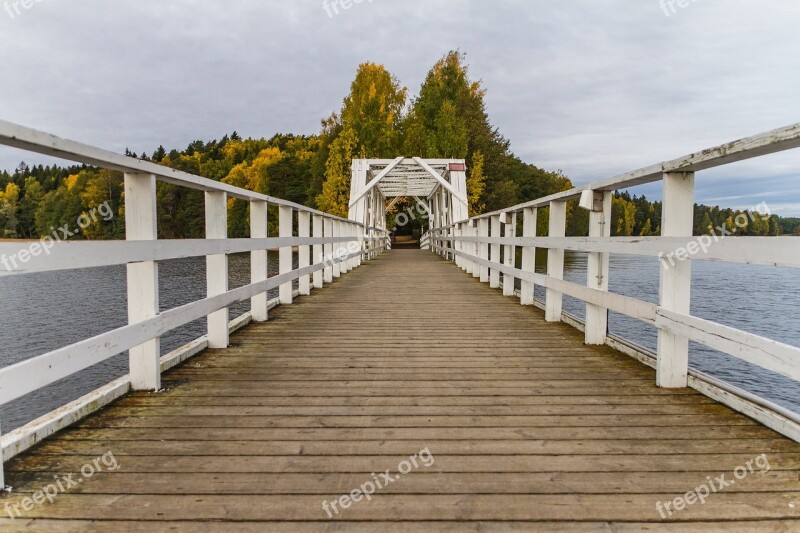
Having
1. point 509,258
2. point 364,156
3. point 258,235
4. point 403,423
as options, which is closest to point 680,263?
point 403,423

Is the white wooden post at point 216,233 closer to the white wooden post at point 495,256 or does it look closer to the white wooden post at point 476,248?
the white wooden post at point 495,256

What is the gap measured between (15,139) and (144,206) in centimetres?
96

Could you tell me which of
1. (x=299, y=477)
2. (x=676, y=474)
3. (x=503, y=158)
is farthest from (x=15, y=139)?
(x=503, y=158)

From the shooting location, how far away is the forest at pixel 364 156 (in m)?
33.7

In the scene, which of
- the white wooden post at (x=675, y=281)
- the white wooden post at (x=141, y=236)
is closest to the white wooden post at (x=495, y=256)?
the white wooden post at (x=675, y=281)

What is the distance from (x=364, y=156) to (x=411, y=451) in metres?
31.4

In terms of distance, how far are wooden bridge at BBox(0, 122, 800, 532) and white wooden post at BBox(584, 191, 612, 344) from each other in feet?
0.05

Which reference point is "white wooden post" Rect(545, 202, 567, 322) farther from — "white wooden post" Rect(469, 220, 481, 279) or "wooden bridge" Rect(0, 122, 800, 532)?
"white wooden post" Rect(469, 220, 481, 279)

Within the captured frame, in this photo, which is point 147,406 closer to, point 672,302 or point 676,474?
point 676,474

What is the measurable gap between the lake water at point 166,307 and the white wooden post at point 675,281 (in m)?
3.27

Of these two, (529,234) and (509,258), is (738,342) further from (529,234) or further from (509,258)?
(509,258)

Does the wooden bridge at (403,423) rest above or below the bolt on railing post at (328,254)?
below

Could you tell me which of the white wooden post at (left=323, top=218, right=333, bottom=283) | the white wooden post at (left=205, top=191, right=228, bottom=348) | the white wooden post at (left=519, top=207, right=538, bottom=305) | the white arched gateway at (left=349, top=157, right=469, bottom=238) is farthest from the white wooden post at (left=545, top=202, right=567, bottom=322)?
the white arched gateway at (left=349, top=157, right=469, bottom=238)

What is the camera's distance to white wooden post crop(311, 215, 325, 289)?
805 centimetres
